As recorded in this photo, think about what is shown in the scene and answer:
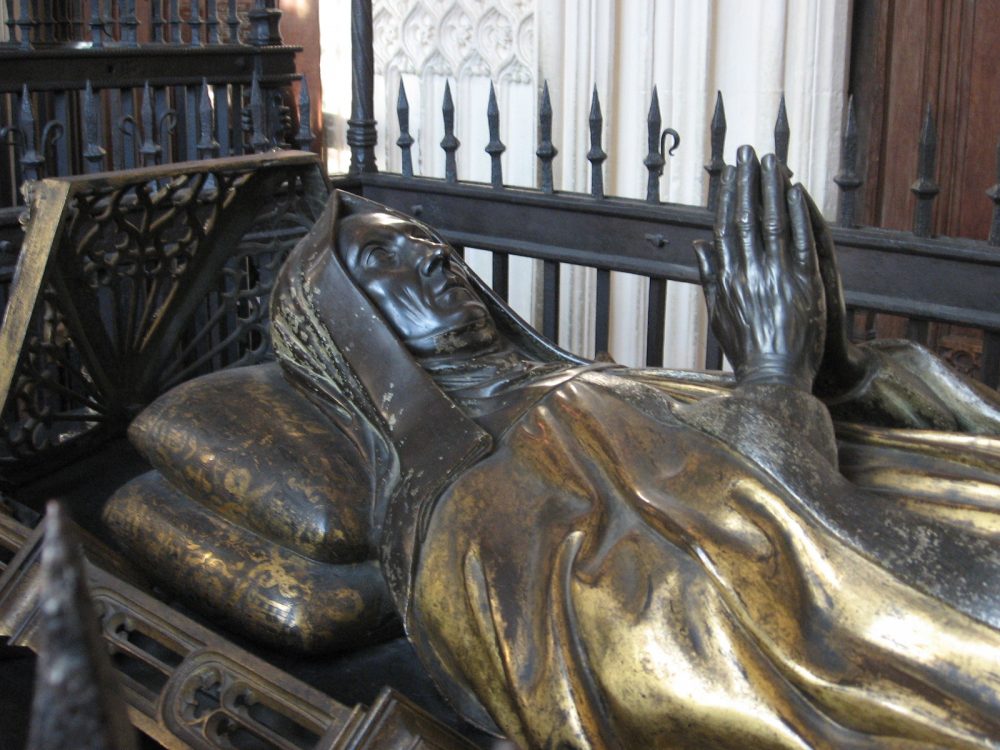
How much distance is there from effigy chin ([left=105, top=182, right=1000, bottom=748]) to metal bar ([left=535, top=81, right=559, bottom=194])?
1400mm

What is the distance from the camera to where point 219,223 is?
3.03m

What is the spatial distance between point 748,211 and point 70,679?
67.5 inches

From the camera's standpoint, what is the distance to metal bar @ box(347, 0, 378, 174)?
4.06 m

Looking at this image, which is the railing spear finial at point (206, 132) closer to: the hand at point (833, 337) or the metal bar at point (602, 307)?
the metal bar at point (602, 307)

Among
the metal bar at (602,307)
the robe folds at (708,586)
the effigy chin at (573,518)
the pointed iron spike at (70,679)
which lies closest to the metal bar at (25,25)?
the metal bar at (602,307)

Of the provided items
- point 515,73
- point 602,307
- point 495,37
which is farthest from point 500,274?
point 495,37

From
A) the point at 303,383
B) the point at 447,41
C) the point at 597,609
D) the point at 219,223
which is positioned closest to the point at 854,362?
the point at 597,609

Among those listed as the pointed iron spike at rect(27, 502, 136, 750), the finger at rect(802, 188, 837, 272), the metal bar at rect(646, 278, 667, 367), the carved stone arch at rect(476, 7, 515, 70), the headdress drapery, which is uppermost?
the carved stone arch at rect(476, 7, 515, 70)

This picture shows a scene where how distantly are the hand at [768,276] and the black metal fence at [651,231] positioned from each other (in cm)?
108

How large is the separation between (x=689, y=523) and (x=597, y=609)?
0.17 metres

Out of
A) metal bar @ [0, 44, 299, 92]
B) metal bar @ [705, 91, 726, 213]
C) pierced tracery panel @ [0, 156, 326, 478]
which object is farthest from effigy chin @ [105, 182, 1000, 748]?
metal bar @ [0, 44, 299, 92]

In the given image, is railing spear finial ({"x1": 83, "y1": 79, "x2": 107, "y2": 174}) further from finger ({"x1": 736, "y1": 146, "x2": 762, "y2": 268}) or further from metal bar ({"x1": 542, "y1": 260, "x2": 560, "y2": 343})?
finger ({"x1": 736, "y1": 146, "x2": 762, "y2": 268})

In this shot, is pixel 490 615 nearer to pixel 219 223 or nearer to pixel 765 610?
pixel 765 610

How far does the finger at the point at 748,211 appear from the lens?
206 cm
